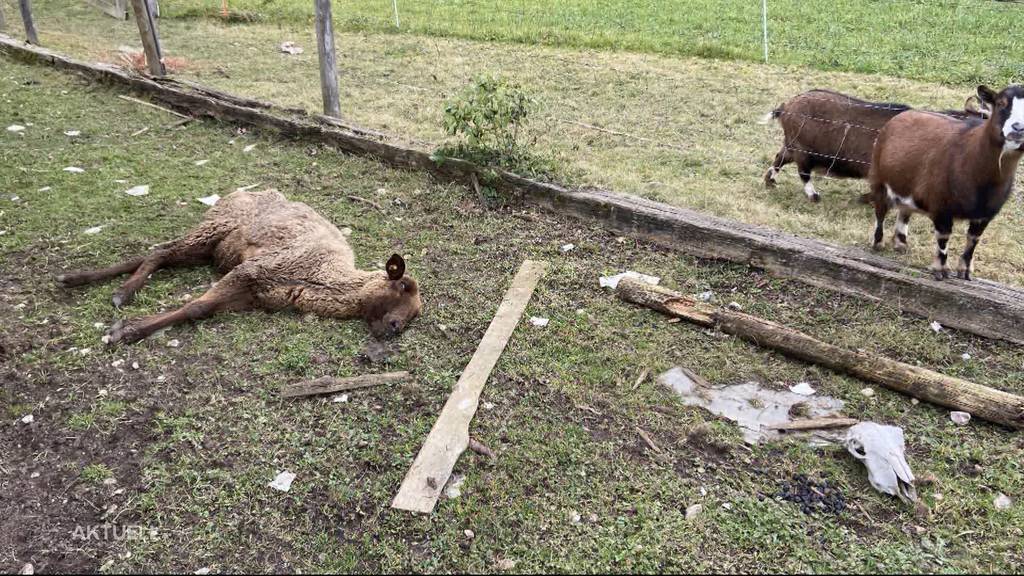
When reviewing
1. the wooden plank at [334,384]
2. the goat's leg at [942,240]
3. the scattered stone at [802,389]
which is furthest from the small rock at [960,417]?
the wooden plank at [334,384]

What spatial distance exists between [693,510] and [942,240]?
120 inches

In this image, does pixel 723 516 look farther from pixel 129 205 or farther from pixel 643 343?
pixel 129 205

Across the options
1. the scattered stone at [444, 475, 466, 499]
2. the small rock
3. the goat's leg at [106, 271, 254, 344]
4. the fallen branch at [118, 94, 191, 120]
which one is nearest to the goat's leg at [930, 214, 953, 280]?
the small rock

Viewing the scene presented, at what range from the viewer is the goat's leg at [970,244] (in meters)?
4.73

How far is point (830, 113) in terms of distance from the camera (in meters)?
6.86

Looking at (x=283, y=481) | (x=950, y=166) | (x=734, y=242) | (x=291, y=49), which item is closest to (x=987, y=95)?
(x=950, y=166)

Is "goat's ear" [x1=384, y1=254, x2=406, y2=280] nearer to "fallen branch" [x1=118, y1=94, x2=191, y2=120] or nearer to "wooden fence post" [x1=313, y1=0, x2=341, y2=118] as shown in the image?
"wooden fence post" [x1=313, y1=0, x2=341, y2=118]

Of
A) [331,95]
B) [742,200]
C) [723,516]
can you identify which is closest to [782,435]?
[723,516]

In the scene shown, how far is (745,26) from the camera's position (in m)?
14.6

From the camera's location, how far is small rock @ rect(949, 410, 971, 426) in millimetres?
3887

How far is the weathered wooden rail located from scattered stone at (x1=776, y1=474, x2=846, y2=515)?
1991 millimetres

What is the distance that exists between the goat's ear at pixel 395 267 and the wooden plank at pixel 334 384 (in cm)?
75

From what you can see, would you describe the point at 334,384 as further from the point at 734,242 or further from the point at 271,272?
the point at 734,242

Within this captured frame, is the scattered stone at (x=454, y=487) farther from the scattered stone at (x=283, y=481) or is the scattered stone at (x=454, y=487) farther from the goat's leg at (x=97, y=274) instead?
the goat's leg at (x=97, y=274)
